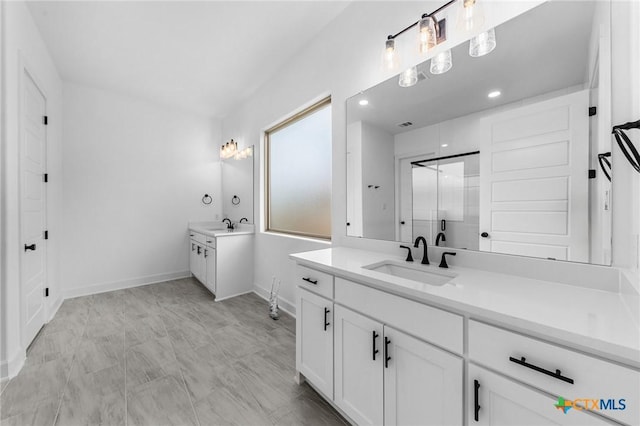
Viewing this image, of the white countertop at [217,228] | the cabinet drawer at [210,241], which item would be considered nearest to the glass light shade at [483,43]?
the white countertop at [217,228]

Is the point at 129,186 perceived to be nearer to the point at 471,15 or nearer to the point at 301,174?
the point at 301,174

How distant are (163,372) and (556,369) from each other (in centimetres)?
226

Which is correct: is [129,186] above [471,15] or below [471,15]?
below

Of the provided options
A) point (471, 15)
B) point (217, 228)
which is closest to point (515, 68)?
point (471, 15)

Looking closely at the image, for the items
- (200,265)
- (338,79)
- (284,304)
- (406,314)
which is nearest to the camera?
(406,314)

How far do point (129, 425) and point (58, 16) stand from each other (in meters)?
3.23

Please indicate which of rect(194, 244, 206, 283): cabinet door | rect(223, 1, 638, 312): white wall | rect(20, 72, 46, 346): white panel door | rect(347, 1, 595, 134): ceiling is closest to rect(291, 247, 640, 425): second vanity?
rect(223, 1, 638, 312): white wall

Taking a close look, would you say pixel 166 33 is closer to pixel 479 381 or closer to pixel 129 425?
pixel 129 425

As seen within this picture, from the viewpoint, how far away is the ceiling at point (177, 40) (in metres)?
2.17

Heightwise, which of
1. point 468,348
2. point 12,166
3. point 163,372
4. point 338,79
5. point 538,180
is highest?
point 338,79

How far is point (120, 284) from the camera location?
3777 millimetres

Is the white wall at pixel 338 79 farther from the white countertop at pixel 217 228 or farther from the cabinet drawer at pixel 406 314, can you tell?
the cabinet drawer at pixel 406 314

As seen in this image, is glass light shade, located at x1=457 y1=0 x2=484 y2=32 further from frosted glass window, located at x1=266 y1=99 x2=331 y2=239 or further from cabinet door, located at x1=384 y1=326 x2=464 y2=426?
cabinet door, located at x1=384 y1=326 x2=464 y2=426

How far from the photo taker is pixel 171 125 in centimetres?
419
